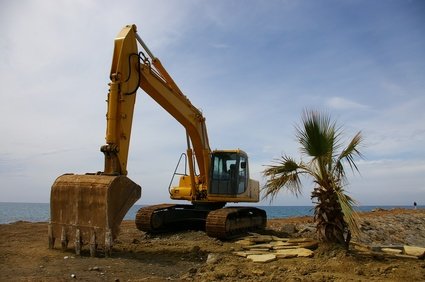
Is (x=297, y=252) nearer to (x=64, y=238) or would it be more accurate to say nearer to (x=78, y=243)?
(x=78, y=243)

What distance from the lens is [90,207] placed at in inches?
348

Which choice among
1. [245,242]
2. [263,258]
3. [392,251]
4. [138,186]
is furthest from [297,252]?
[138,186]

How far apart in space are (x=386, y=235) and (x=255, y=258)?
9.81 m

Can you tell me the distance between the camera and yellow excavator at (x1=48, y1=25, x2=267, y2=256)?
882 cm

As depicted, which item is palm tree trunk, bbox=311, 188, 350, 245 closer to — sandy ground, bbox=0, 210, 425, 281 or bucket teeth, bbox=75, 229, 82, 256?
sandy ground, bbox=0, 210, 425, 281

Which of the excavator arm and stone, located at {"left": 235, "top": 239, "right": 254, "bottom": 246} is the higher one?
the excavator arm

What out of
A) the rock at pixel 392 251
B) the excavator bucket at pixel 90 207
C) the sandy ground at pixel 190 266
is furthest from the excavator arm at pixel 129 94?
the rock at pixel 392 251

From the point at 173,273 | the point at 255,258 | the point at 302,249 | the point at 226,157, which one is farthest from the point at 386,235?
the point at 173,273

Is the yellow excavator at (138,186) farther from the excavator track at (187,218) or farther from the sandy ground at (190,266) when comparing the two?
the sandy ground at (190,266)

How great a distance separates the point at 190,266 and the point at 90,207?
2.36 meters

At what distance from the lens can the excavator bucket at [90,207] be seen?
28.3ft

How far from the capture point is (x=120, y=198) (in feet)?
29.2

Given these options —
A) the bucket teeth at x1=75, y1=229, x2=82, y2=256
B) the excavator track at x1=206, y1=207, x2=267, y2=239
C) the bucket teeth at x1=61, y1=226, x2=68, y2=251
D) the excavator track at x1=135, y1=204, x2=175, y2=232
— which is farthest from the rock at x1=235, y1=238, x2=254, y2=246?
the bucket teeth at x1=61, y1=226, x2=68, y2=251

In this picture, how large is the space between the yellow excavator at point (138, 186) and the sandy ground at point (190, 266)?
690 mm
